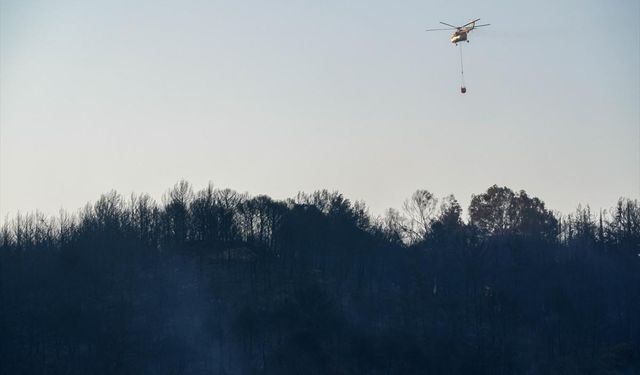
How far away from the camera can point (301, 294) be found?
90.2 metres

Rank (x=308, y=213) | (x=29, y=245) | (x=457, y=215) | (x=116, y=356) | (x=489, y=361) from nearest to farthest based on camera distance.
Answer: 1. (x=116, y=356)
2. (x=489, y=361)
3. (x=29, y=245)
4. (x=308, y=213)
5. (x=457, y=215)

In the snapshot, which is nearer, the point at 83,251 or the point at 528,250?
the point at 83,251

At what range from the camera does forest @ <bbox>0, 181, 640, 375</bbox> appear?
82250 mm

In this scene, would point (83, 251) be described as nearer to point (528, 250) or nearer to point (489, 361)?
point (489, 361)

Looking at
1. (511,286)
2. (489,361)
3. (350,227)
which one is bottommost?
(489,361)

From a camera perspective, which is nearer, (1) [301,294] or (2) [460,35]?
(2) [460,35]

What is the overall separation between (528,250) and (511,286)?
10.1m

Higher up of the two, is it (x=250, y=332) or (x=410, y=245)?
(x=410, y=245)

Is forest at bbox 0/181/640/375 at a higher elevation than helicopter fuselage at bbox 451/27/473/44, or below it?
below

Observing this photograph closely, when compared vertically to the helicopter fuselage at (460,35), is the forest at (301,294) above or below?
below

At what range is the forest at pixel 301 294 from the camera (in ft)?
270

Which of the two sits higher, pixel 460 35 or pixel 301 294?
pixel 460 35

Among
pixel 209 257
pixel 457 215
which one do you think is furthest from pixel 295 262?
pixel 457 215

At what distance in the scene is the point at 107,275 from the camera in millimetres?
91688
